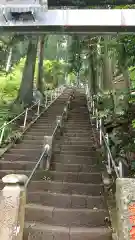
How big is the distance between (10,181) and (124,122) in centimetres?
611

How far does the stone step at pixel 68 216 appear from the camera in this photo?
600cm

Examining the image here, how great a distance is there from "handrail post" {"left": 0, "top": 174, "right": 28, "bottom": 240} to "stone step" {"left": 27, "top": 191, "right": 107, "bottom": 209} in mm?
2093

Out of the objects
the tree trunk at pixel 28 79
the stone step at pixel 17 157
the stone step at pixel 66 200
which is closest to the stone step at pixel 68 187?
the stone step at pixel 66 200

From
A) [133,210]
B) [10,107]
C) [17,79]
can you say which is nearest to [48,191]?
[133,210]

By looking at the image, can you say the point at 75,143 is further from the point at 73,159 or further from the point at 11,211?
the point at 11,211

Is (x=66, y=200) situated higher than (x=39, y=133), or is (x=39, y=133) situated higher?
(x=39, y=133)

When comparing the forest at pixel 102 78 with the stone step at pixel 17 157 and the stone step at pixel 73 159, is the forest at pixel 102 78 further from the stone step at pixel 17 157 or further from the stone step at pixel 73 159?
the stone step at pixel 17 157

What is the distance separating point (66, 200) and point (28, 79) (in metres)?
12.3

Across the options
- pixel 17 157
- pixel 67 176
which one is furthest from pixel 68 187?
pixel 17 157

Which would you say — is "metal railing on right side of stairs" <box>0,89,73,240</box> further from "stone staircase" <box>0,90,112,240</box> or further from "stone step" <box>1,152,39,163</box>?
"stone step" <box>1,152,39,163</box>

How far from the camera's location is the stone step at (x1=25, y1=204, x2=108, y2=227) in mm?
6000

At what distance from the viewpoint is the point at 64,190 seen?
25.1ft

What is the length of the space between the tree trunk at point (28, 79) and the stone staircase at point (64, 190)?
527 cm

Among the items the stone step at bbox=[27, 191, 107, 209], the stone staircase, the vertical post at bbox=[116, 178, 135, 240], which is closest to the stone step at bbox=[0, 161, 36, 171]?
the stone staircase
